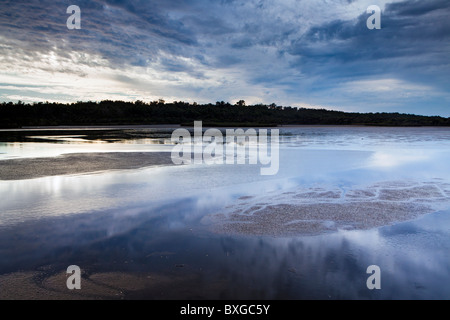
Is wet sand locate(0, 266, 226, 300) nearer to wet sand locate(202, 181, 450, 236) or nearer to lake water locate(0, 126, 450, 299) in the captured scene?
lake water locate(0, 126, 450, 299)

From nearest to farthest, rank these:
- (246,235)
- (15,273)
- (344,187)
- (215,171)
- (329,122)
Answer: (15,273)
(246,235)
(344,187)
(215,171)
(329,122)

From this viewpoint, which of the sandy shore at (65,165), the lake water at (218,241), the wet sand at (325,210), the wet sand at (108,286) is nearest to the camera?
the wet sand at (108,286)

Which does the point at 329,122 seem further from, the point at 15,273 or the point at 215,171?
the point at 15,273

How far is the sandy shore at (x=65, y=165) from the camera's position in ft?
32.5

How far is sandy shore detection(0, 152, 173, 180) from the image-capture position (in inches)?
390

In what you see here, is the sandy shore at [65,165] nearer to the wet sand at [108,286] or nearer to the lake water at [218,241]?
the lake water at [218,241]

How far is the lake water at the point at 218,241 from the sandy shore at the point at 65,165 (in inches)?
60.9

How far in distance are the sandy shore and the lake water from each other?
60.9 inches

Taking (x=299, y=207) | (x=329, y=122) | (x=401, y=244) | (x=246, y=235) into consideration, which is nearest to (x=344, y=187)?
(x=299, y=207)

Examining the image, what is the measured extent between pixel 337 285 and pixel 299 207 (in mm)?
2965

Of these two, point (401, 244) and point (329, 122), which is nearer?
point (401, 244)

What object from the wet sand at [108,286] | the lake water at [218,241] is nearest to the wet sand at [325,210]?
the lake water at [218,241]

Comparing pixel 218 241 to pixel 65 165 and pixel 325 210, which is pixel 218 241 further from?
pixel 65 165

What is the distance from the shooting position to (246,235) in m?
4.82
